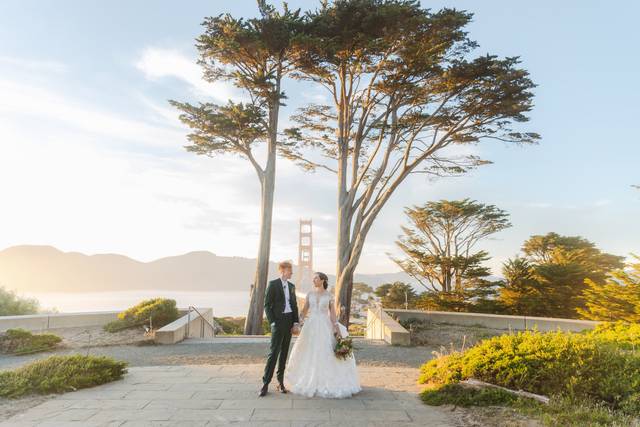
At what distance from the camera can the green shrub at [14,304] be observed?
1356 centimetres

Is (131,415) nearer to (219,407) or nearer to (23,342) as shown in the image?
(219,407)

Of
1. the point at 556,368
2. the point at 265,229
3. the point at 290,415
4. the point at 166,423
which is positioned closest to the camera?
the point at 166,423

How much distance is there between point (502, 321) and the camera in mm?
13281

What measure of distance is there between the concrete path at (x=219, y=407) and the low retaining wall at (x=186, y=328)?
4.25 meters

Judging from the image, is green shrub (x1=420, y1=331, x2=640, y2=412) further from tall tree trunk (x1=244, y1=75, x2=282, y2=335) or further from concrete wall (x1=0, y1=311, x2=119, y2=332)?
concrete wall (x1=0, y1=311, x2=119, y2=332)

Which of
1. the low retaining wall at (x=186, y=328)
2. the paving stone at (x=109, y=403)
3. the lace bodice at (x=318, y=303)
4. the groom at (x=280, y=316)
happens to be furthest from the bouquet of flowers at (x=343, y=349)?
→ the low retaining wall at (x=186, y=328)

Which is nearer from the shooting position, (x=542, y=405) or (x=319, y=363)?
(x=542, y=405)

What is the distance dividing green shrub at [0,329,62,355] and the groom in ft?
23.1

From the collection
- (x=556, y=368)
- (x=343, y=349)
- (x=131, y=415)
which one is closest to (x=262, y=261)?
(x=343, y=349)

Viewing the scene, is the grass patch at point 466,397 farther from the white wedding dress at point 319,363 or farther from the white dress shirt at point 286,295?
the white dress shirt at point 286,295

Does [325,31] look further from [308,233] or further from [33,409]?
[308,233]

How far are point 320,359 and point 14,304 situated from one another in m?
13.3

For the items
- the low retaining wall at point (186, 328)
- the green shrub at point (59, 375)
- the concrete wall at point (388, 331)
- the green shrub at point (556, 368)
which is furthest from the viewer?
the concrete wall at point (388, 331)

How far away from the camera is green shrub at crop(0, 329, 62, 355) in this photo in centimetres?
930
